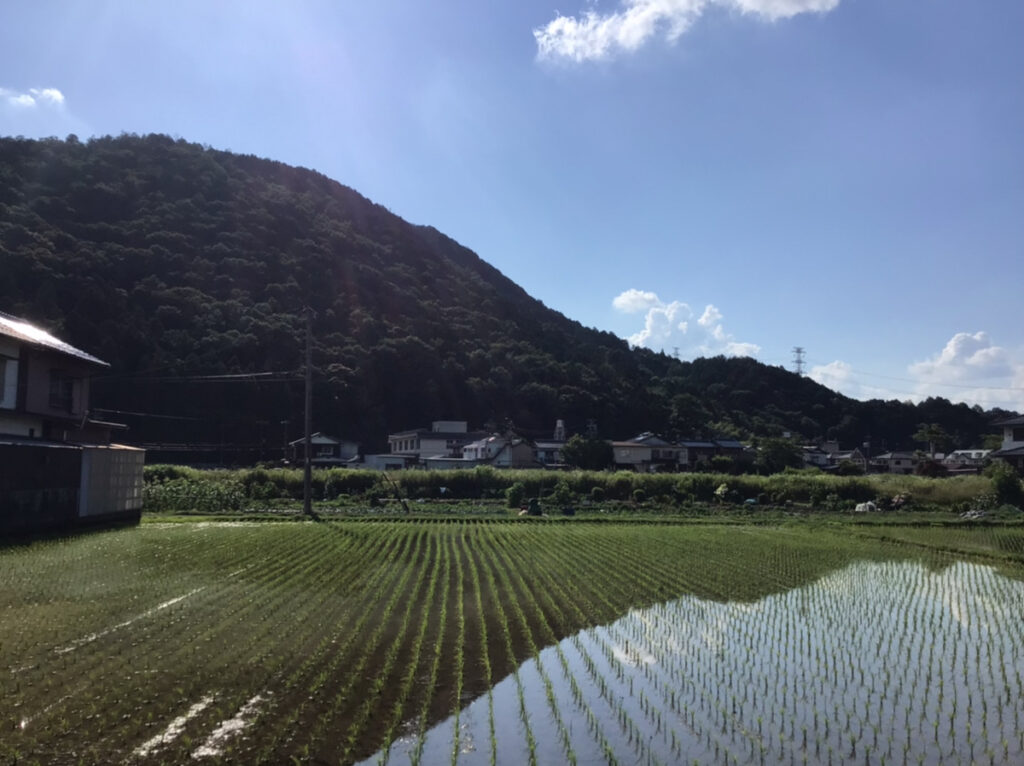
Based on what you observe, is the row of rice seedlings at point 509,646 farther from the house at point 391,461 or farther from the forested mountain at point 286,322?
the house at point 391,461

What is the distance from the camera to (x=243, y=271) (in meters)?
61.0

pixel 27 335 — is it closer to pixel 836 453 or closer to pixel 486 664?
pixel 486 664

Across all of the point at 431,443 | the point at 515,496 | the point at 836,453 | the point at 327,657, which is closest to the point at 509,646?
the point at 327,657

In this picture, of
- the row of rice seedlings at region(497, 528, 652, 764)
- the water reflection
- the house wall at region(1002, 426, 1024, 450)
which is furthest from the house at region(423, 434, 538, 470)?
the water reflection

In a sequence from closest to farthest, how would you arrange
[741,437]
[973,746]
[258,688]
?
[973,746] < [258,688] < [741,437]

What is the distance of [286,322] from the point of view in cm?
5500

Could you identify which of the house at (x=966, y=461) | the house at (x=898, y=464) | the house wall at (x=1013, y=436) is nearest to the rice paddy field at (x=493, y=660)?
the house wall at (x=1013, y=436)

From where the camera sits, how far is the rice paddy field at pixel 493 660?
5.54 m

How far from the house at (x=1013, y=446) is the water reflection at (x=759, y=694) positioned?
31.8m

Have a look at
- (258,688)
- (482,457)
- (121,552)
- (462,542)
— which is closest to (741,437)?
(482,457)

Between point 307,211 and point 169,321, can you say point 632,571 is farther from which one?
point 307,211

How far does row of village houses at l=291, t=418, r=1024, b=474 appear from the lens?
2013 inches

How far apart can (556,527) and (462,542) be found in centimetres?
595

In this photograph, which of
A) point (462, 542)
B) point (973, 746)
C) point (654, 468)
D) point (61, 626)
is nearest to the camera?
point (973, 746)
